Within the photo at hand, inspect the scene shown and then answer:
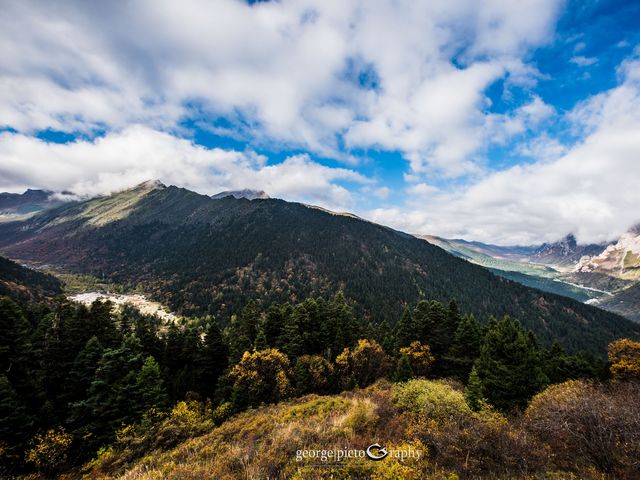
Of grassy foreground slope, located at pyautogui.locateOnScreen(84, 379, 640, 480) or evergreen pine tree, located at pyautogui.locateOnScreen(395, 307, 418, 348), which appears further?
evergreen pine tree, located at pyautogui.locateOnScreen(395, 307, 418, 348)

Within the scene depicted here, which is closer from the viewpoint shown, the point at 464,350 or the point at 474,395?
the point at 474,395

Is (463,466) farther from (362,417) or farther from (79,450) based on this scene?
(79,450)

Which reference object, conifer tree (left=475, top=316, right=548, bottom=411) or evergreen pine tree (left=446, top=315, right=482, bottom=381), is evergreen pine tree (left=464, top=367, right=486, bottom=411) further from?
evergreen pine tree (left=446, top=315, right=482, bottom=381)

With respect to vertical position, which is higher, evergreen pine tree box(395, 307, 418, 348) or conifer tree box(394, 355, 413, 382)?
evergreen pine tree box(395, 307, 418, 348)

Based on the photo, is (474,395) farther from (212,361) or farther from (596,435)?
(212,361)

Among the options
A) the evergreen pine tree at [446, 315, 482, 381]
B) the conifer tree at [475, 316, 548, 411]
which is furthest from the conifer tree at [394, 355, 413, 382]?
the evergreen pine tree at [446, 315, 482, 381]

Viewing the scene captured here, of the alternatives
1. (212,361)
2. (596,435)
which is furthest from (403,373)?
(212,361)

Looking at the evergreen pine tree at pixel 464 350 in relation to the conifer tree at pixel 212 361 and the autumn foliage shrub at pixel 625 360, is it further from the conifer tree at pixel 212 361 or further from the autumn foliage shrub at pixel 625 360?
the conifer tree at pixel 212 361

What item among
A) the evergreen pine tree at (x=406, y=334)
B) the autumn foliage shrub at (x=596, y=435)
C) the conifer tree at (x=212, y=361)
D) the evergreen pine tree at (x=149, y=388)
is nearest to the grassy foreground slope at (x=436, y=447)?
the autumn foliage shrub at (x=596, y=435)

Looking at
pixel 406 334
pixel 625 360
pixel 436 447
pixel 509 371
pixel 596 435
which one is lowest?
pixel 406 334

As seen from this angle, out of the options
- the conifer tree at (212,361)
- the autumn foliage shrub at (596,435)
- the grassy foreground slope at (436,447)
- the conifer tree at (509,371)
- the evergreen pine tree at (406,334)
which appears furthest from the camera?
the evergreen pine tree at (406,334)

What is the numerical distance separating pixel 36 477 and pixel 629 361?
7720 centimetres

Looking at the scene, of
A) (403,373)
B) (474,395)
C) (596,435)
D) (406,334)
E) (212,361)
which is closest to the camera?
(596,435)

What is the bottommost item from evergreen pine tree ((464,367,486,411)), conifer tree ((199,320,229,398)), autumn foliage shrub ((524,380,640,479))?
conifer tree ((199,320,229,398))
